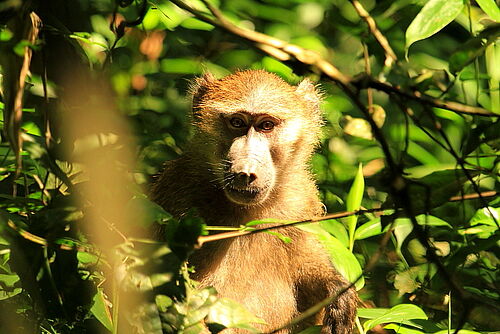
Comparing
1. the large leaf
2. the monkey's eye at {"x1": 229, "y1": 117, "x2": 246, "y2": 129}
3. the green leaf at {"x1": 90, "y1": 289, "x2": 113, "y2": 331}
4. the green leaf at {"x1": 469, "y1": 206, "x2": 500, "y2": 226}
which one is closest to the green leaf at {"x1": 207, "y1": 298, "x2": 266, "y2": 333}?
the green leaf at {"x1": 90, "y1": 289, "x2": 113, "y2": 331}

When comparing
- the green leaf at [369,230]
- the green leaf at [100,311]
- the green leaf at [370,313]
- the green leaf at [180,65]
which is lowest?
the green leaf at [370,313]

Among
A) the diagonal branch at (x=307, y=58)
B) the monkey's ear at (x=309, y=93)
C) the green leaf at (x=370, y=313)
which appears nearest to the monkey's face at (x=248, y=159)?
the monkey's ear at (x=309, y=93)

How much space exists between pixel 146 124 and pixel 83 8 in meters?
1.04

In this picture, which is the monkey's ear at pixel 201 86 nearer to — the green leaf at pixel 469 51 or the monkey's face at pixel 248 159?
the monkey's face at pixel 248 159

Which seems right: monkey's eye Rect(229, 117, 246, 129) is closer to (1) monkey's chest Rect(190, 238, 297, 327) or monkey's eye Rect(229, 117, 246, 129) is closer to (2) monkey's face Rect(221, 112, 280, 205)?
(2) monkey's face Rect(221, 112, 280, 205)

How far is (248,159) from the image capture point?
4.38 m

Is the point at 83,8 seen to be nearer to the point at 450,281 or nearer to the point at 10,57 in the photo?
the point at 10,57

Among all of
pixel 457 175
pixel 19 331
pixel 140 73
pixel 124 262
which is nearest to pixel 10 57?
pixel 124 262

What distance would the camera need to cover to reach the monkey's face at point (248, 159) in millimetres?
4258

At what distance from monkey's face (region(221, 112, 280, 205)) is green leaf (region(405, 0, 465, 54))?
1664 millimetres

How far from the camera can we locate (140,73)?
600 centimetres

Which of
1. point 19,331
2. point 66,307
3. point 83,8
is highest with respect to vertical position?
point 83,8

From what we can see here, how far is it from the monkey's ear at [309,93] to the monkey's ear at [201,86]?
0.66 metres

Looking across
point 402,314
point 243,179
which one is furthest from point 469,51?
point 243,179
